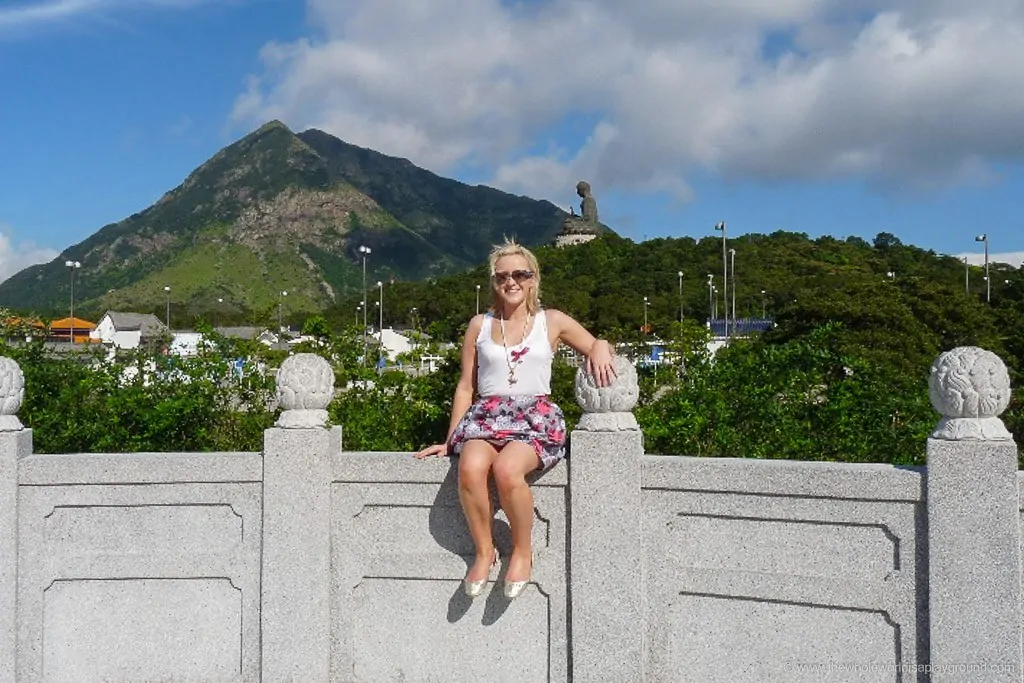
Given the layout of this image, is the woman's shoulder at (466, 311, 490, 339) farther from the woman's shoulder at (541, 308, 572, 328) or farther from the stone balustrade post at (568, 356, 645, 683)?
the stone balustrade post at (568, 356, 645, 683)

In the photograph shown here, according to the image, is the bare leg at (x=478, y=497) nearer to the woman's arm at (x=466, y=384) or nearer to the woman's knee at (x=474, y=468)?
the woman's knee at (x=474, y=468)

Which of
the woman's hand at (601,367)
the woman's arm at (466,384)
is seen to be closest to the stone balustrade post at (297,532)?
the woman's arm at (466,384)

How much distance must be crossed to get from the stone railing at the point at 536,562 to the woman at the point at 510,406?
0.19m

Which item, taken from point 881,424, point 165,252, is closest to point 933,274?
point 881,424

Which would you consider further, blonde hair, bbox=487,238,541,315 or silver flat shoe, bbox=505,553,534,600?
blonde hair, bbox=487,238,541,315

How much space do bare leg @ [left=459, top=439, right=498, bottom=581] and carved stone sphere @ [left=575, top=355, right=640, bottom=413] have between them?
584mm

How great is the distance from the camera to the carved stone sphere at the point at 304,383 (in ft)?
17.1

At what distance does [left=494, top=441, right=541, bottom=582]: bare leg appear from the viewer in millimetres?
4723

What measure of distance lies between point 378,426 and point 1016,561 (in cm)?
563

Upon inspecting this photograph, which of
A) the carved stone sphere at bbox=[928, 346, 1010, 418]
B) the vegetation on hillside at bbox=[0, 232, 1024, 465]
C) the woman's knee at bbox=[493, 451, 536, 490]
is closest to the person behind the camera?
the carved stone sphere at bbox=[928, 346, 1010, 418]

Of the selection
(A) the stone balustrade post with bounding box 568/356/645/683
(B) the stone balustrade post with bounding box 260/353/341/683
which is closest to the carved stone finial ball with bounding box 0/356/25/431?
(B) the stone balustrade post with bounding box 260/353/341/683

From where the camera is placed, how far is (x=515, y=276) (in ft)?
16.7

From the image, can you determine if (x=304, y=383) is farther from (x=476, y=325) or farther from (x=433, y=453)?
(x=476, y=325)

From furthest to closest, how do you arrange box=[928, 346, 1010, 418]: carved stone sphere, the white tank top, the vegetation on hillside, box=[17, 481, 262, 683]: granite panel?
1. the vegetation on hillside
2. box=[17, 481, 262, 683]: granite panel
3. the white tank top
4. box=[928, 346, 1010, 418]: carved stone sphere
